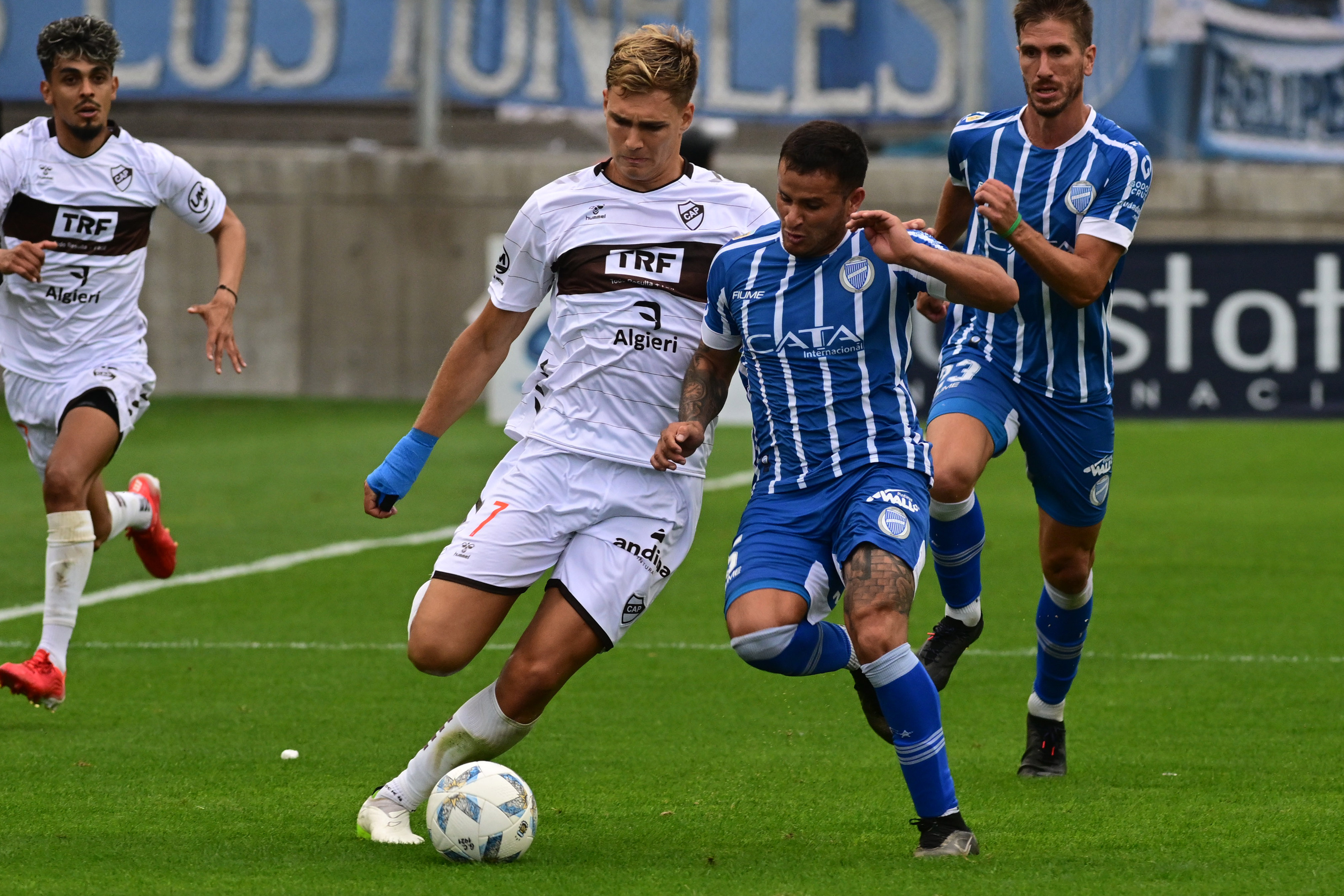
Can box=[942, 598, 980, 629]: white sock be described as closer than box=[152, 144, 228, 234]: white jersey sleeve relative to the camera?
Yes

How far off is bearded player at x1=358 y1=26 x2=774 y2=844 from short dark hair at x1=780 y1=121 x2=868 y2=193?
402 millimetres

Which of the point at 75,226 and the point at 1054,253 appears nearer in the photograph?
the point at 1054,253

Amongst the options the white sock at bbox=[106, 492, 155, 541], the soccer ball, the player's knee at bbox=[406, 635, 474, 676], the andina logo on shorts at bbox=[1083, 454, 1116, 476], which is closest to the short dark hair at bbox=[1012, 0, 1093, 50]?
the andina logo on shorts at bbox=[1083, 454, 1116, 476]

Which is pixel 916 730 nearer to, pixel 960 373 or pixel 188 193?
pixel 960 373

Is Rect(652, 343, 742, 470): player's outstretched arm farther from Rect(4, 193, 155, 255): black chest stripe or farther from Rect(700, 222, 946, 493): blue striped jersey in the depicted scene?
Rect(4, 193, 155, 255): black chest stripe

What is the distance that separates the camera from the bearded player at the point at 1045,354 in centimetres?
580

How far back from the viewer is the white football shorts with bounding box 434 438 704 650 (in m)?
5.02

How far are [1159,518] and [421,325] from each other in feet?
33.4

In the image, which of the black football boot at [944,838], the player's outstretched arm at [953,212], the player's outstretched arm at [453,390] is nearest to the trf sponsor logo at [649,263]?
the player's outstretched arm at [453,390]

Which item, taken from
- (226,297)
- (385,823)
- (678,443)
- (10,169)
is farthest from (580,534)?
(10,169)

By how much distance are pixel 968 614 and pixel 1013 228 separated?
1494 mm

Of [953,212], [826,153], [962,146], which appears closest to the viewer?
[826,153]

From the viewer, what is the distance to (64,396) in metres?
7.30

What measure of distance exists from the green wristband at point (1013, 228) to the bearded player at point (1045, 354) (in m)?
0.35
